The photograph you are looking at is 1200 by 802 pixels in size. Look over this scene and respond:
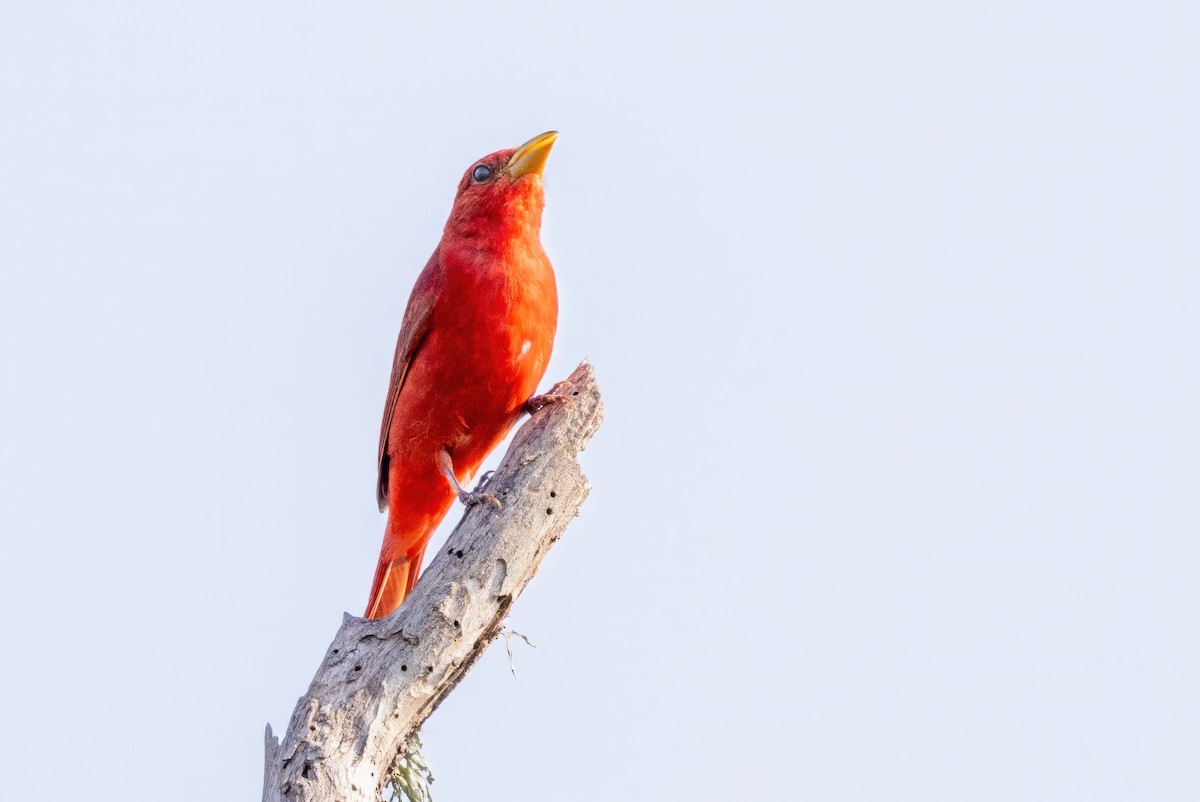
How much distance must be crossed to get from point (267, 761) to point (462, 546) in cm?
108

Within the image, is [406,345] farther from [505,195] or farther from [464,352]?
[505,195]

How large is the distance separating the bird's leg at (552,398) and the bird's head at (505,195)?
94 centimetres

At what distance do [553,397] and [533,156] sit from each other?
5.32 feet

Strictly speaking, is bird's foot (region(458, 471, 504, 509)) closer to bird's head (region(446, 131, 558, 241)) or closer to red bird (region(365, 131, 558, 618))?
red bird (region(365, 131, 558, 618))

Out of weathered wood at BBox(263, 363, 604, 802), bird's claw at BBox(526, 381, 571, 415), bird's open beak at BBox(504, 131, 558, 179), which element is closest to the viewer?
weathered wood at BBox(263, 363, 604, 802)

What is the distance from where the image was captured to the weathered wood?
4.65 m

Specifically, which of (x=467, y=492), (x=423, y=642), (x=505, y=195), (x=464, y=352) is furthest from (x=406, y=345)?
(x=423, y=642)

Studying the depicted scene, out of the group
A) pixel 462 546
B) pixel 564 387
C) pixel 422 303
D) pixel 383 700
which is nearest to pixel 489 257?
pixel 422 303

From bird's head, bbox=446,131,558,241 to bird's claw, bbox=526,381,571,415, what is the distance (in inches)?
37.6

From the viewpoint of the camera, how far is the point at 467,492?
5.85 m

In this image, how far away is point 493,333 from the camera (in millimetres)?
6492

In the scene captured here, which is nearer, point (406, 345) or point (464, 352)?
point (464, 352)

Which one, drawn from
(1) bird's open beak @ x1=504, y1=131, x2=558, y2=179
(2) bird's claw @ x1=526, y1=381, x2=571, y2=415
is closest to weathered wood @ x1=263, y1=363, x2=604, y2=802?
(2) bird's claw @ x1=526, y1=381, x2=571, y2=415

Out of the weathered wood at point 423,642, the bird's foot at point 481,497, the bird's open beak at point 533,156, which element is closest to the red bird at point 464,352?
the bird's open beak at point 533,156
